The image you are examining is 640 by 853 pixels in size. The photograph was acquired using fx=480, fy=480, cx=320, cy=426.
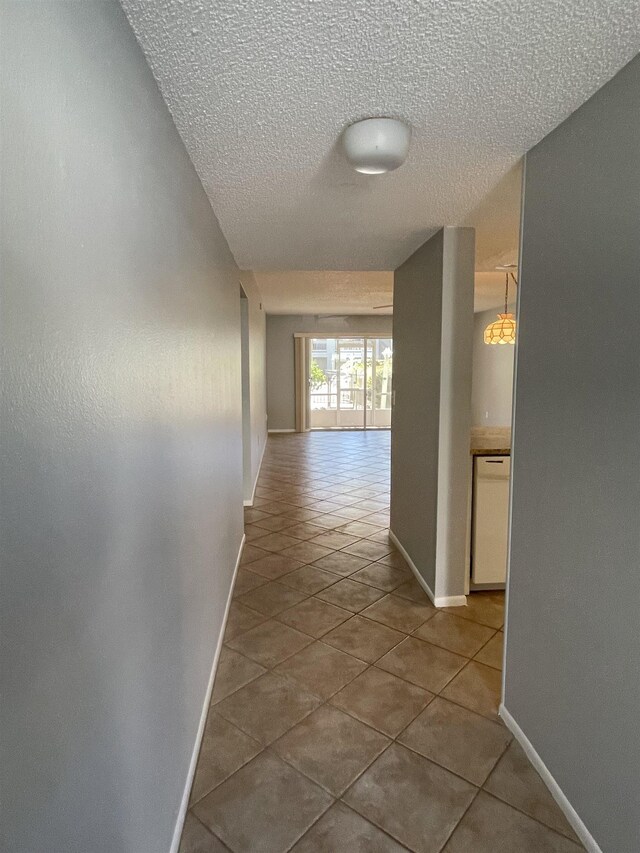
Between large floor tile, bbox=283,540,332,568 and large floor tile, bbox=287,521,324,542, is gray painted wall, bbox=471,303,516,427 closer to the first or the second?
large floor tile, bbox=287,521,324,542

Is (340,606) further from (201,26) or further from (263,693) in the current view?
(201,26)

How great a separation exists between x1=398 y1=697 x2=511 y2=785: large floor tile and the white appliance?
115 cm

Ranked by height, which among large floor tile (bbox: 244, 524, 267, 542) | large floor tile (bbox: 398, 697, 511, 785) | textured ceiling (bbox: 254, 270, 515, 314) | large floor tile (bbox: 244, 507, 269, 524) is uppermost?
textured ceiling (bbox: 254, 270, 515, 314)

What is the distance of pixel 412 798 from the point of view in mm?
1594

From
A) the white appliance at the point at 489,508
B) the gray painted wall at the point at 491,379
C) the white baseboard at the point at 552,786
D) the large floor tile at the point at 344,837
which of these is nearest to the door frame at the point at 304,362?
the gray painted wall at the point at 491,379

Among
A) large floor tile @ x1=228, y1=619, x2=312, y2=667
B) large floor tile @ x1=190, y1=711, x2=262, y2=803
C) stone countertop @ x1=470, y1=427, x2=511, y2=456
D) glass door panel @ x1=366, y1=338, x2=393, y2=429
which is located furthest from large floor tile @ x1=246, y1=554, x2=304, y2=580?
glass door panel @ x1=366, y1=338, x2=393, y2=429

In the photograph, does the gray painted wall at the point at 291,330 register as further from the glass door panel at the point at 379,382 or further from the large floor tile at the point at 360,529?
the large floor tile at the point at 360,529

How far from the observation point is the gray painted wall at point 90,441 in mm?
607

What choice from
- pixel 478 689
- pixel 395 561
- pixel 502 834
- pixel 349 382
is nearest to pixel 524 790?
pixel 502 834

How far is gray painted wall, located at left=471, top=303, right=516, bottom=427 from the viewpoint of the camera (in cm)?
726

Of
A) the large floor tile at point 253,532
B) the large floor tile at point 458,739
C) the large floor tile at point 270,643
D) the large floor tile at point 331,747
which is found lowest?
the large floor tile at point 458,739

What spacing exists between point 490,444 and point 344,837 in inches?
86.4

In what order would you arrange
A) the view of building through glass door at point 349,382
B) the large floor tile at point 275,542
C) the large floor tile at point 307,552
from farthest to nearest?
the view of building through glass door at point 349,382
the large floor tile at point 275,542
the large floor tile at point 307,552

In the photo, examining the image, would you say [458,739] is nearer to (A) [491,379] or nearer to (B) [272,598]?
(B) [272,598]
